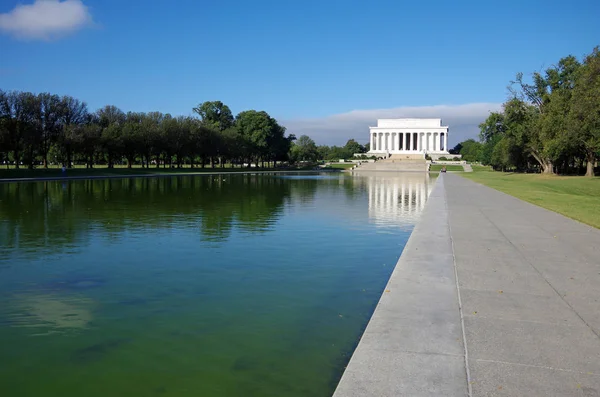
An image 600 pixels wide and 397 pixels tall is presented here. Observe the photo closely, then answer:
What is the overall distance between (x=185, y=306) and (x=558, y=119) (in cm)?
5181

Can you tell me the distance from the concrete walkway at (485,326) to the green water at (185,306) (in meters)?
0.64

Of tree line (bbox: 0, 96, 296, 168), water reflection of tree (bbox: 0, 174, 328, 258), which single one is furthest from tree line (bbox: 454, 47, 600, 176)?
tree line (bbox: 0, 96, 296, 168)

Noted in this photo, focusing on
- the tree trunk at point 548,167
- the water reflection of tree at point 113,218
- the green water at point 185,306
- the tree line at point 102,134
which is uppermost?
the tree line at point 102,134

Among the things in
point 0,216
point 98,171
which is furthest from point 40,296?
point 98,171

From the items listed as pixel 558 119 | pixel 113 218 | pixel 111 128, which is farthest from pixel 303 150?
pixel 113 218

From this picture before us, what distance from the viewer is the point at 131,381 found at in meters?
5.13

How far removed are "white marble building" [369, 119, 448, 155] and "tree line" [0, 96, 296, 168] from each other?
6379cm

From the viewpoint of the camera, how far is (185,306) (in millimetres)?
7523

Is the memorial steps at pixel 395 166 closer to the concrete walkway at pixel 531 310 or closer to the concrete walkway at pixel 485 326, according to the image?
the concrete walkway at pixel 531 310

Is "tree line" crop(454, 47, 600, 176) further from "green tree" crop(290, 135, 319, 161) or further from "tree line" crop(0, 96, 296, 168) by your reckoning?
"green tree" crop(290, 135, 319, 161)

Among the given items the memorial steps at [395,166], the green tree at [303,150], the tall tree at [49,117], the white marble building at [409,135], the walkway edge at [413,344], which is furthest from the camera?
the white marble building at [409,135]

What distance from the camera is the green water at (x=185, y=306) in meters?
5.25

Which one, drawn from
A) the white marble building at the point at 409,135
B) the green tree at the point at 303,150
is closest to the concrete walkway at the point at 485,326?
the green tree at the point at 303,150

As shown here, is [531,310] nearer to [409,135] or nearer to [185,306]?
[185,306]
